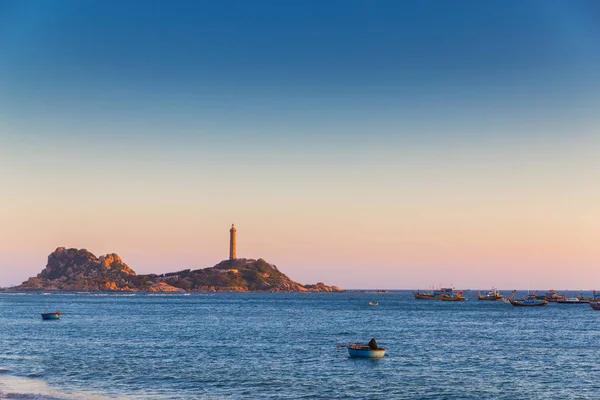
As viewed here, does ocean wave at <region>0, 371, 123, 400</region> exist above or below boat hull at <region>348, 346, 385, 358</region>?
below

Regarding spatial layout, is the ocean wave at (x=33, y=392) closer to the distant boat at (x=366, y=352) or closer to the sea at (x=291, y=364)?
the sea at (x=291, y=364)

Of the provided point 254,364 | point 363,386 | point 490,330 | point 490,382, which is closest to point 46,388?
point 254,364

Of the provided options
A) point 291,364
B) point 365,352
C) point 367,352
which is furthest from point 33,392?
point 367,352

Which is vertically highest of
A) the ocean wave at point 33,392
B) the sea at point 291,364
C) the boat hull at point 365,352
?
the boat hull at point 365,352

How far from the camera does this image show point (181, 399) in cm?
4922

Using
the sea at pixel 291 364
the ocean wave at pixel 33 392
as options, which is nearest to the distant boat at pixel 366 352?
the sea at pixel 291 364

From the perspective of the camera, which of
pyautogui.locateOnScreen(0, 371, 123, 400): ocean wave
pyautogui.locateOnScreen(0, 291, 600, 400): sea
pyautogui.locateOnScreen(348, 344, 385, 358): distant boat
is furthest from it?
pyautogui.locateOnScreen(348, 344, 385, 358): distant boat

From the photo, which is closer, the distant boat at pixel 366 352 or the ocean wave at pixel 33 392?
the ocean wave at pixel 33 392

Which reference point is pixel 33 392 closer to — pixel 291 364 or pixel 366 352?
pixel 291 364

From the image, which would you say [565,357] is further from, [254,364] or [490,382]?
[254,364]

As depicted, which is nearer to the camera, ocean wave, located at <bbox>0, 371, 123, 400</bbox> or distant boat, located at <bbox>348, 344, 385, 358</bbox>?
ocean wave, located at <bbox>0, 371, 123, 400</bbox>

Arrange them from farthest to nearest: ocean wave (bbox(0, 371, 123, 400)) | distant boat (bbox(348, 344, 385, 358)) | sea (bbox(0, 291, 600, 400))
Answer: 1. distant boat (bbox(348, 344, 385, 358))
2. sea (bbox(0, 291, 600, 400))
3. ocean wave (bbox(0, 371, 123, 400))

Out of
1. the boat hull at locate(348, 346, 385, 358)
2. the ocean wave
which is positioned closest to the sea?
the ocean wave

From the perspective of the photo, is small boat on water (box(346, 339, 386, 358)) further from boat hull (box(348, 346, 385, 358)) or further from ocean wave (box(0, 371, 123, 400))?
ocean wave (box(0, 371, 123, 400))
